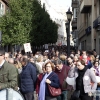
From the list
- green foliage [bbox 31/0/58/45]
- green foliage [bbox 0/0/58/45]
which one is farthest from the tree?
green foliage [bbox 31/0/58/45]

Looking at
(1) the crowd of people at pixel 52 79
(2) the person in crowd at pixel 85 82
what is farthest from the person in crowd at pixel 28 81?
(2) the person in crowd at pixel 85 82

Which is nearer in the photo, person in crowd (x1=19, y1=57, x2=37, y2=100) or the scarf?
the scarf

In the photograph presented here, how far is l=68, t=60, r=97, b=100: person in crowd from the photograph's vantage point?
7627 mm

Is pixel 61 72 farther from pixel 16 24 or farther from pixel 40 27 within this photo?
pixel 40 27

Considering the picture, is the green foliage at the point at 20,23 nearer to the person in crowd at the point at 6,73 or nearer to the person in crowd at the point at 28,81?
the person in crowd at the point at 28,81

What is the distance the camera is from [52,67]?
7.74 metres

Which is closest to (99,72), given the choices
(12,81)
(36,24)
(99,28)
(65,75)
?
(65,75)

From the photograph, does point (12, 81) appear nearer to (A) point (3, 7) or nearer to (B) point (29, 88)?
(B) point (29, 88)

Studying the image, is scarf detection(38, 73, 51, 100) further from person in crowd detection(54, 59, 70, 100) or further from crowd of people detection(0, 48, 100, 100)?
person in crowd detection(54, 59, 70, 100)

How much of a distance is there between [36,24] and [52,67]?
34.8 meters

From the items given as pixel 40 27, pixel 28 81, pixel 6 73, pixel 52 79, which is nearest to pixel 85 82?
pixel 52 79

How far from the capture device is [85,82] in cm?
761

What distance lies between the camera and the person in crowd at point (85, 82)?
763 cm

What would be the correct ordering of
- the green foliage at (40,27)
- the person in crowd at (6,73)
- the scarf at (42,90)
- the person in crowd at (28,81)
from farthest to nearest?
the green foliage at (40,27) → the person in crowd at (28,81) → the scarf at (42,90) → the person in crowd at (6,73)
